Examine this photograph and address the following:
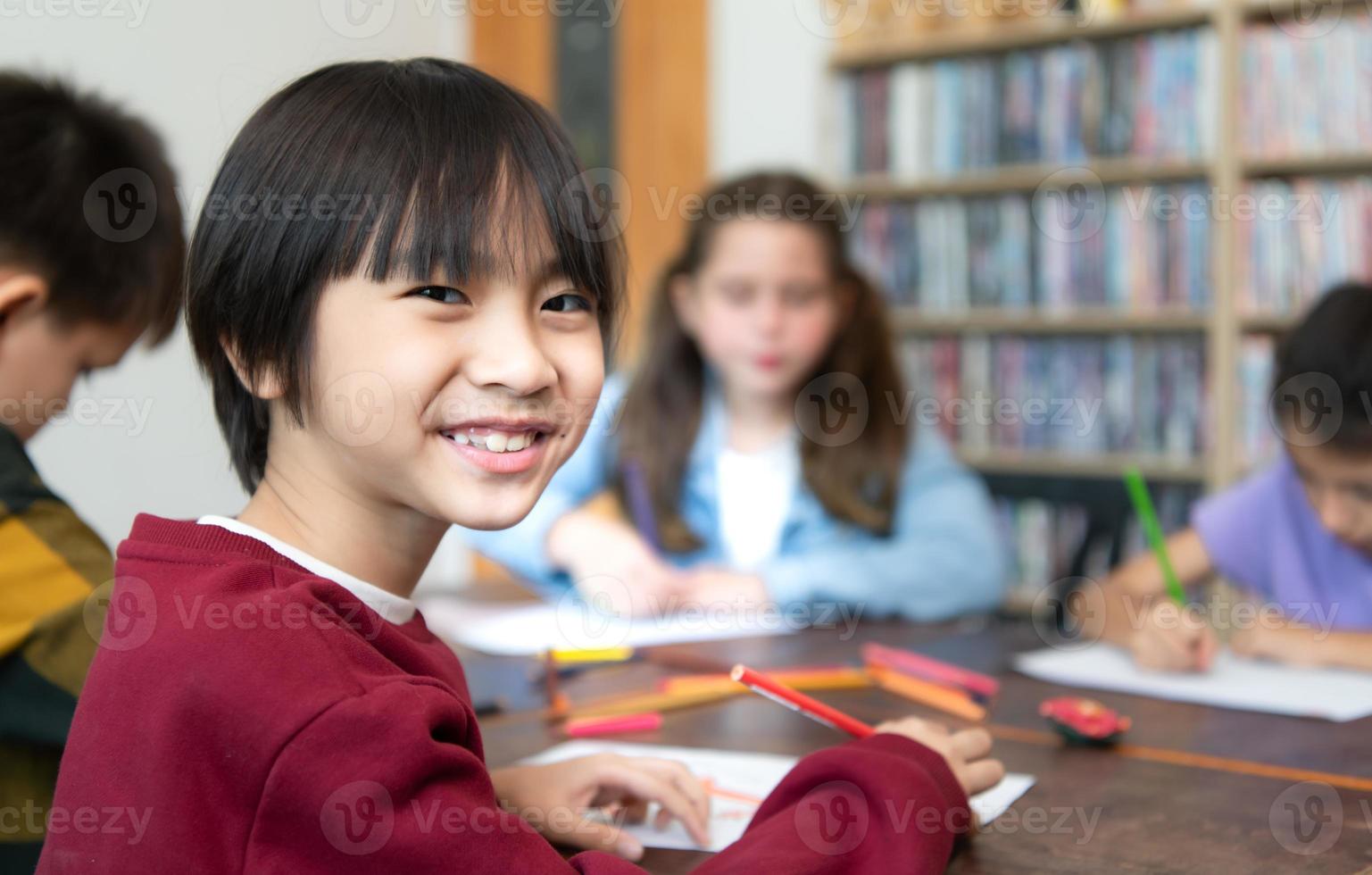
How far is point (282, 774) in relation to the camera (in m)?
0.53

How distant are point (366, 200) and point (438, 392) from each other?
0.10 meters

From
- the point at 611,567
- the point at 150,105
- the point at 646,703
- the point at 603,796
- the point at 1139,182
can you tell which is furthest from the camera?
the point at 1139,182

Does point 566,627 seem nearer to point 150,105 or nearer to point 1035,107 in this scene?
point 150,105

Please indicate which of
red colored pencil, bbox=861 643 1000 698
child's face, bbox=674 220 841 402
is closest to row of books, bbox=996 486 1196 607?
child's face, bbox=674 220 841 402

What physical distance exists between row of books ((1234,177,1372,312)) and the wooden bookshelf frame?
3 cm

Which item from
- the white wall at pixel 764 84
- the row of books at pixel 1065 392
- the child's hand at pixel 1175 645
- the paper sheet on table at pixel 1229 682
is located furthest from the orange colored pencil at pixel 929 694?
the white wall at pixel 764 84

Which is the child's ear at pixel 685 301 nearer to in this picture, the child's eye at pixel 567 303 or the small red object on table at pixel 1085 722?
the small red object on table at pixel 1085 722

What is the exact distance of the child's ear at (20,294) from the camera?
95cm

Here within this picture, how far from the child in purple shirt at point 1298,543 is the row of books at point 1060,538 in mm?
738

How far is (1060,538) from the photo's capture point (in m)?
2.76

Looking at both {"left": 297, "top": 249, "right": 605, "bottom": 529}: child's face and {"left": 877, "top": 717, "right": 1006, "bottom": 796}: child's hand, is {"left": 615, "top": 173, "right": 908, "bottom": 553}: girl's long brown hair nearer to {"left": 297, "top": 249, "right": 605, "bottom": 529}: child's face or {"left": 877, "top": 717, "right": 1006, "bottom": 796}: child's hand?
{"left": 877, "top": 717, "right": 1006, "bottom": 796}: child's hand

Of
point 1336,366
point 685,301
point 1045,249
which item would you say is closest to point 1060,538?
point 1045,249

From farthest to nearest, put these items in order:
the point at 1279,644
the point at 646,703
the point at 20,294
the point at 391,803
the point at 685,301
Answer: the point at 685,301 < the point at 1279,644 < the point at 646,703 < the point at 20,294 < the point at 391,803

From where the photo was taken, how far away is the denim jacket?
5.45 ft
